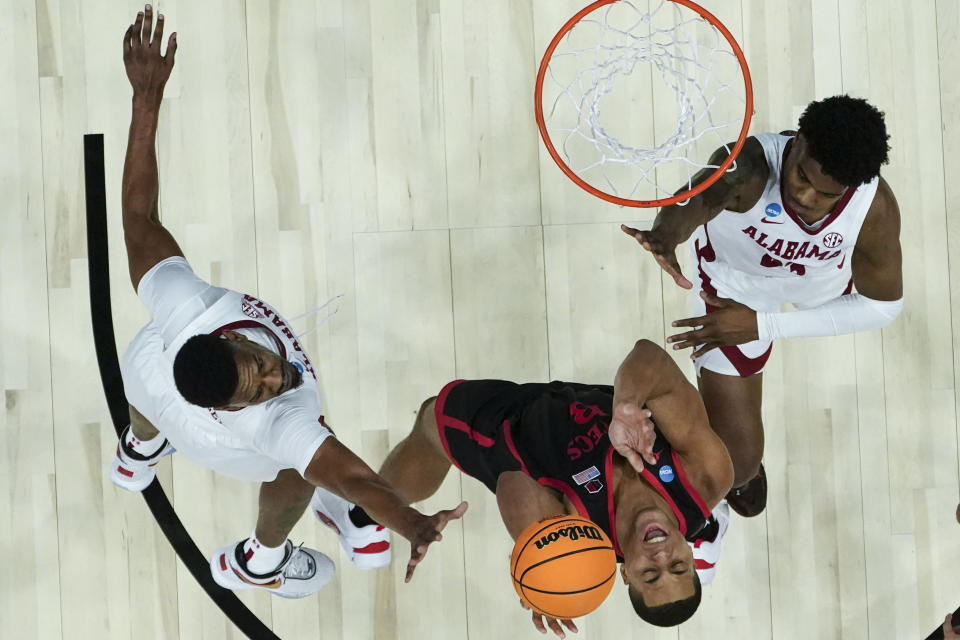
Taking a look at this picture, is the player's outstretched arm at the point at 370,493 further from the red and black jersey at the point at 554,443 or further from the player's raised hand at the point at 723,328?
the player's raised hand at the point at 723,328

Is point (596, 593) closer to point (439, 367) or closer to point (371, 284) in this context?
point (439, 367)

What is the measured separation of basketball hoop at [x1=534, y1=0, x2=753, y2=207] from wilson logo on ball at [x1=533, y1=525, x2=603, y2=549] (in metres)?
1.77

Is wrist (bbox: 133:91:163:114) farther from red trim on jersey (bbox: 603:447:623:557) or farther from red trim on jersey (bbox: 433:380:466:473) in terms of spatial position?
red trim on jersey (bbox: 603:447:623:557)

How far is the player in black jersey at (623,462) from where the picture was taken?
235 centimetres

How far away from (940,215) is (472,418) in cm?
238

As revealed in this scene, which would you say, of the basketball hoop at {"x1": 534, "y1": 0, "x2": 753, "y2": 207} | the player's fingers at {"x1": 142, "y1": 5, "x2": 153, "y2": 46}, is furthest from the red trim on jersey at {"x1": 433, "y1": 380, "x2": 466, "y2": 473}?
the player's fingers at {"x1": 142, "y1": 5, "x2": 153, "y2": 46}

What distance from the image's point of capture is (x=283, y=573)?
3.26m

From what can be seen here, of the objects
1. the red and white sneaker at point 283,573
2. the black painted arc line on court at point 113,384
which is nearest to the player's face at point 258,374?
the red and white sneaker at point 283,573

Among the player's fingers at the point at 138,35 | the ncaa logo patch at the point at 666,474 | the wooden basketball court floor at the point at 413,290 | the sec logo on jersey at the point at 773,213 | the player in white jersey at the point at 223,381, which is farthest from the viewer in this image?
the wooden basketball court floor at the point at 413,290

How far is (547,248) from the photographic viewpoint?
371cm

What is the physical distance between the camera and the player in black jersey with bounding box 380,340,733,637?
7.72ft

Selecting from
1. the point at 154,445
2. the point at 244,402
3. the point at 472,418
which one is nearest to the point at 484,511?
the point at 472,418

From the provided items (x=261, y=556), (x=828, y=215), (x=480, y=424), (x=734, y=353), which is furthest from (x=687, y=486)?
(x=261, y=556)

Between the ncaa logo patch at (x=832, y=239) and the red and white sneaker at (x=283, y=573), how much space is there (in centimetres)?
216
